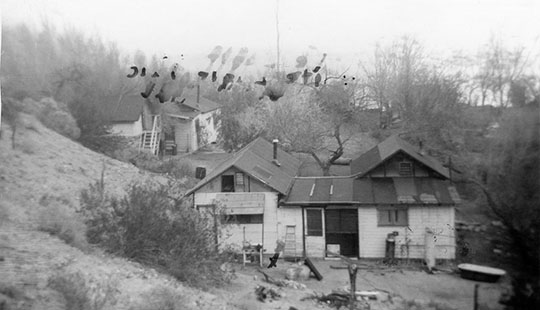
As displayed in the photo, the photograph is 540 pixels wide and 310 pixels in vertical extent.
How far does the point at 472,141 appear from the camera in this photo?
293cm

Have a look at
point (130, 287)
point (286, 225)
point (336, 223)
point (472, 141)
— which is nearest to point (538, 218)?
point (472, 141)

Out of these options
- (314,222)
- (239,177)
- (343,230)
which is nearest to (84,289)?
(239,177)

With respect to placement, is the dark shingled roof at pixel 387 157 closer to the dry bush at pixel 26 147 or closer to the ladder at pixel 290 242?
the ladder at pixel 290 242

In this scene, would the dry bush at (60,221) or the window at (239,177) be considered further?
the dry bush at (60,221)

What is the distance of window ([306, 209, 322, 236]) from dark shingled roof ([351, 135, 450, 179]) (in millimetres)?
304

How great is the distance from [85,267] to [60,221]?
1.22 ft

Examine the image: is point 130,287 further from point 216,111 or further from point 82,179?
point 216,111

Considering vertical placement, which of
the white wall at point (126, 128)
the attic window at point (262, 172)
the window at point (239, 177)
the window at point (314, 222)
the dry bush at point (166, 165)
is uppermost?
the white wall at point (126, 128)

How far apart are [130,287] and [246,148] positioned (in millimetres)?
1067

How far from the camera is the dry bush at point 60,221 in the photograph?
344 cm

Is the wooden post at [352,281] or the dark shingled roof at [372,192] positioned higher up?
the dark shingled roof at [372,192]

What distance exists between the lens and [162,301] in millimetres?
3039

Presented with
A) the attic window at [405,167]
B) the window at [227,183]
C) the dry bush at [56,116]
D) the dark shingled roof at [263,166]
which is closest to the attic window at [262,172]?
the dark shingled roof at [263,166]

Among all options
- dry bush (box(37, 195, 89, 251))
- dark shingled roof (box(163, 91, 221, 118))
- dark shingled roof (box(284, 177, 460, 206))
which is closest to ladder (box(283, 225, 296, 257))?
dark shingled roof (box(284, 177, 460, 206))
